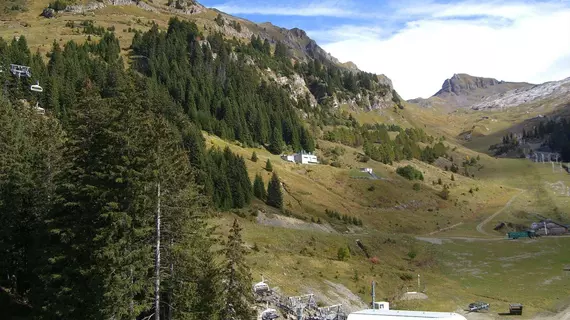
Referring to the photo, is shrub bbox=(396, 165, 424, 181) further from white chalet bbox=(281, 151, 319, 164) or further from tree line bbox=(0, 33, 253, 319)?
tree line bbox=(0, 33, 253, 319)

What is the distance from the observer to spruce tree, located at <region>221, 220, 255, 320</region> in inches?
1128

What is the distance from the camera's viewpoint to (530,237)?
405 feet

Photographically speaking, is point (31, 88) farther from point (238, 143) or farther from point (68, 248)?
point (68, 248)

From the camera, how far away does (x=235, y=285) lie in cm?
2898

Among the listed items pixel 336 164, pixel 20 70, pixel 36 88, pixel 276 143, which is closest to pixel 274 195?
pixel 36 88

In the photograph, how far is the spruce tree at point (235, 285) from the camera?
94.0 feet

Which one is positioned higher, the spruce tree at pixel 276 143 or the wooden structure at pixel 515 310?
the spruce tree at pixel 276 143

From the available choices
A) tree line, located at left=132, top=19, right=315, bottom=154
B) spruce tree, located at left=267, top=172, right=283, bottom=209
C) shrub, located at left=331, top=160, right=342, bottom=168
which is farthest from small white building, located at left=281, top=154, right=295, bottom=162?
spruce tree, located at left=267, top=172, right=283, bottom=209

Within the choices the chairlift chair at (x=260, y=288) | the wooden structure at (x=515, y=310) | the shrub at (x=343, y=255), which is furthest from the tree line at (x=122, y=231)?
the shrub at (x=343, y=255)

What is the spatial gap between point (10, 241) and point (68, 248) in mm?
8324

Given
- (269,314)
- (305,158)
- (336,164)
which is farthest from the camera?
(336,164)

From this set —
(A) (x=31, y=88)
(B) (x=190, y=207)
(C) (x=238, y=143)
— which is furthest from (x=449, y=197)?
(B) (x=190, y=207)

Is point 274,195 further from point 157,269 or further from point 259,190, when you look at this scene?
point 157,269

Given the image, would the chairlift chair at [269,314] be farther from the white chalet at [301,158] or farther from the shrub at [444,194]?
the shrub at [444,194]
